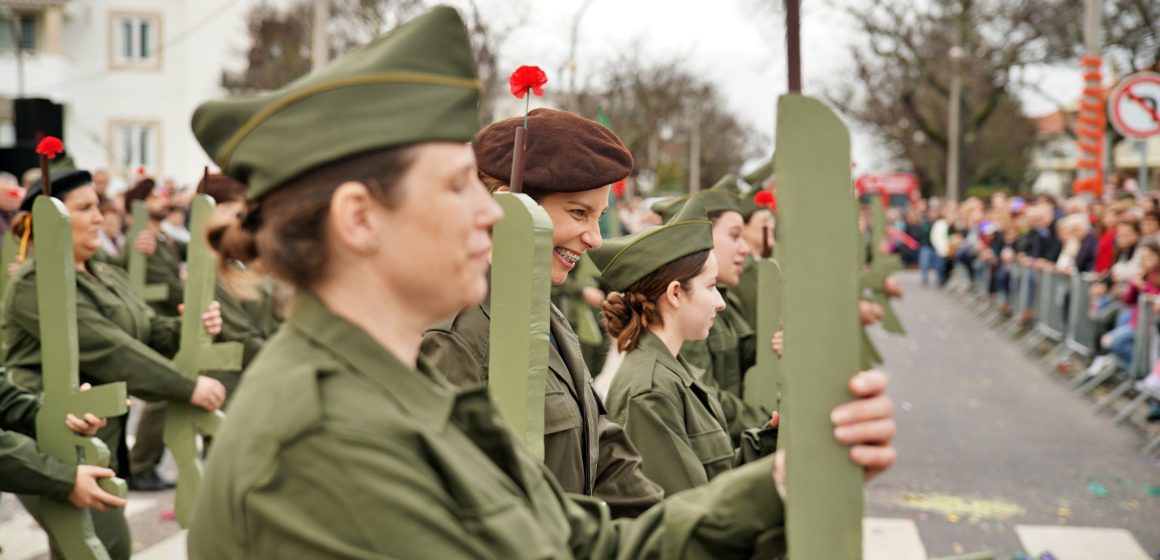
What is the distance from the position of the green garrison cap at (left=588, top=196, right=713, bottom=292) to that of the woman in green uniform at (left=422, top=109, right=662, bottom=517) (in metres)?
0.61

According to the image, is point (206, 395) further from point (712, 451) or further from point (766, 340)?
point (712, 451)

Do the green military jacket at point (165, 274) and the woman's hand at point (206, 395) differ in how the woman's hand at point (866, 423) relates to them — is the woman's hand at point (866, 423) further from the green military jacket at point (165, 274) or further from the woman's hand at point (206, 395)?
the green military jacket at point (165, 274)

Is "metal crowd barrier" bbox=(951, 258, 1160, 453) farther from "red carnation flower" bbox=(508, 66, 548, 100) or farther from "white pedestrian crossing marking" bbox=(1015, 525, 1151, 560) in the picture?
"red carnation flower" bbox=(508, 66, 548, 100)

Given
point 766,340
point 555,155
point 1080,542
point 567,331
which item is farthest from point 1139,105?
point 567,331

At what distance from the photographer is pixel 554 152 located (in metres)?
3.14

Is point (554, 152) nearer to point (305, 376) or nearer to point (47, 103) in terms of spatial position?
point (305, 376)

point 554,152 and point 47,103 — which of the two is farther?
point 47,103

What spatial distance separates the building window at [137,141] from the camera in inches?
1451

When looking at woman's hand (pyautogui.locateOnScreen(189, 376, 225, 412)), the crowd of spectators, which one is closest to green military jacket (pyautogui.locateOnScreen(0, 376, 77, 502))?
woman's hand (pyautogui.locateOnScreen(189, 376, 225, 412))

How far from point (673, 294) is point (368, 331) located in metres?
2.29

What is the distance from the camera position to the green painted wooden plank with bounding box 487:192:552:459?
254 cm

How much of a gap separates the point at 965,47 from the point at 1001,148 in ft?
67.4

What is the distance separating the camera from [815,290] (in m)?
1.69

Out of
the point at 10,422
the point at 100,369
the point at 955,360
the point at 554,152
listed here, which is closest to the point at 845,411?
the point at 554,152
